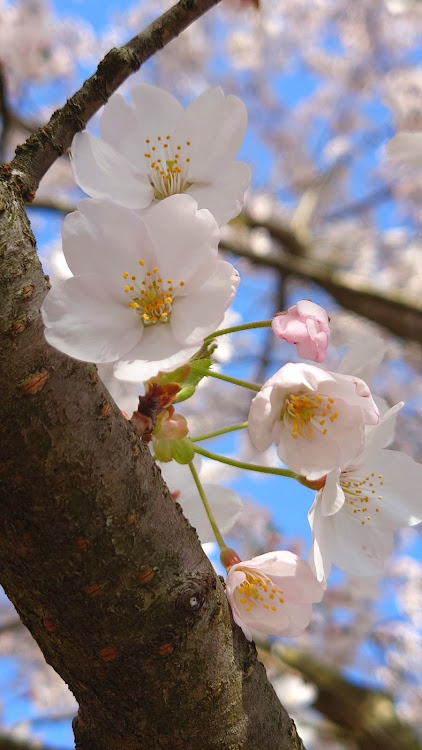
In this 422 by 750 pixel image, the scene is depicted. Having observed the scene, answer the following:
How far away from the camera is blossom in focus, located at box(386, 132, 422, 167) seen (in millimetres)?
1176

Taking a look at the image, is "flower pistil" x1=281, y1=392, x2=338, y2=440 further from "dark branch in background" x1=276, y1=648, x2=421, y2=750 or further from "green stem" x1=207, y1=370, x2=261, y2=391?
"dark branch in background" x1=276, y1=648, x2=421, y2=750

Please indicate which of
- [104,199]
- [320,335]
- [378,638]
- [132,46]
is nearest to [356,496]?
[320,335]

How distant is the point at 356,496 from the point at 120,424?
0.44 metres

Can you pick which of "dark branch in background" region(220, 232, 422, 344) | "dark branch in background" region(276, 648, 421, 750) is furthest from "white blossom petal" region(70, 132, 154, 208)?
"dark branch in background" region(276, 648, 421, 750)

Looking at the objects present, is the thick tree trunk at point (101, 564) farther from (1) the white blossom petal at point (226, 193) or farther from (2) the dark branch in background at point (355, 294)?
(2) the dark branch in background at point (355, 294)

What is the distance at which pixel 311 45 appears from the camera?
8859 millimetres

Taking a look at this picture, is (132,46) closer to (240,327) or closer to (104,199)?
(104,199)

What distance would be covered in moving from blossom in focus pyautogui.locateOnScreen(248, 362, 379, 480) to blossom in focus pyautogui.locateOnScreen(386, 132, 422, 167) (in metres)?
0.54

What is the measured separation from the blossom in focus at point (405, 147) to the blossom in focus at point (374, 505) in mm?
512

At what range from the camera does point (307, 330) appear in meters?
0.83

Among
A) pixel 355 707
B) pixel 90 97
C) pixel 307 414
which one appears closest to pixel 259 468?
pixel 307 414

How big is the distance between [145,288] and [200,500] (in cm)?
38

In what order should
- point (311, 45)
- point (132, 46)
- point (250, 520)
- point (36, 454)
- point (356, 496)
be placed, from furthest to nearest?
point (311, 45), point (250, 520), point (356, 496), point (132, 46), point (36, 454)

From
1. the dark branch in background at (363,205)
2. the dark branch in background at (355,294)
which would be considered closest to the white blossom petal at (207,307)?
the dark branch in background at (355,294)
